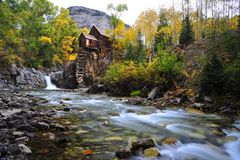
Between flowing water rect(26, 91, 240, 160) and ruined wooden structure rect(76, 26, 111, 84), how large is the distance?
2651cm

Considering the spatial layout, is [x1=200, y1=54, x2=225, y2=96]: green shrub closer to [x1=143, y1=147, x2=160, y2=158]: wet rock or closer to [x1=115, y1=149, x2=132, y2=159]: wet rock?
[x1=143, y1=147, x2=160, y2=158]: wet rock

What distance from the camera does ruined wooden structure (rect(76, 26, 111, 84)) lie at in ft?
117

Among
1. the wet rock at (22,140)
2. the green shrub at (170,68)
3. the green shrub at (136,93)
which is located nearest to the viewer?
the wet rock at (22,140)

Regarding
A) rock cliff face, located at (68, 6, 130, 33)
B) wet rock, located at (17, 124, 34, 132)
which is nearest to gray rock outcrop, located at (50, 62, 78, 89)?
wet rock, located at (17, 124, 34, 132)

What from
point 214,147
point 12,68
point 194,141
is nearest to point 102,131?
point 194,141

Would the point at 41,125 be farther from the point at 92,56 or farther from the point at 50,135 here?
the point at 92,56

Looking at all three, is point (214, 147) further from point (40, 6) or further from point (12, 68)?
point (40, 6)

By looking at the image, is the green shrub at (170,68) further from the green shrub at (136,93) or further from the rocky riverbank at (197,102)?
the green shrub at (136,93)

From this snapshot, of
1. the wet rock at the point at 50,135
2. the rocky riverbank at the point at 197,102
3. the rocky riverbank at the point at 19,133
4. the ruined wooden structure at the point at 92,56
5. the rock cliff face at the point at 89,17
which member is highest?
the rock cliff face at the point at 89,17

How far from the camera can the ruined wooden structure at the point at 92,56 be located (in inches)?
1399

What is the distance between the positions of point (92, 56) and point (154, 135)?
31632 mm

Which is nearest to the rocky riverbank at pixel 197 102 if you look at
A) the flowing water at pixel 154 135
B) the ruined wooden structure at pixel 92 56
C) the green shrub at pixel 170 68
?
the flowing water at pixel 154 135

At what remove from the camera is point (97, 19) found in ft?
309

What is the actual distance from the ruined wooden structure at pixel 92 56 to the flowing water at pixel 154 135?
2651 centimetres
